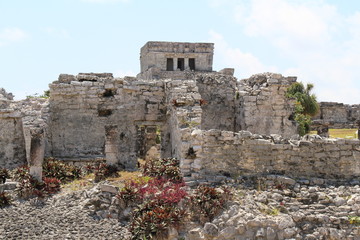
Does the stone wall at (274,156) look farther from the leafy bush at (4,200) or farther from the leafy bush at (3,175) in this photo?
the leafy bush at (3,175)

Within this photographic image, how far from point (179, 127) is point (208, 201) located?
255 cm

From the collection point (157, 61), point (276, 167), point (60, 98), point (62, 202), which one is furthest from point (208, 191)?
point (157, 61)

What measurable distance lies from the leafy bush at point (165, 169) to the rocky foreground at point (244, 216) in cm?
138

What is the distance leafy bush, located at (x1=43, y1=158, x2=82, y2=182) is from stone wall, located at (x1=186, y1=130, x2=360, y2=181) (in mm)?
3650

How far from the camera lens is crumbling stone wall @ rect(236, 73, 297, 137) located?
14.6 meters

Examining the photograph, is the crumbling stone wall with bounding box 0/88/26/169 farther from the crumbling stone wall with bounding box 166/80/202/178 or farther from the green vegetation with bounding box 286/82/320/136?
the green vegetation with bounding box 286/82/320/136

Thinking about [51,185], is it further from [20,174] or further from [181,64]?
[181,64]

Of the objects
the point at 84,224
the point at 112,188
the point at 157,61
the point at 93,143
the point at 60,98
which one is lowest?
the point at 84,224

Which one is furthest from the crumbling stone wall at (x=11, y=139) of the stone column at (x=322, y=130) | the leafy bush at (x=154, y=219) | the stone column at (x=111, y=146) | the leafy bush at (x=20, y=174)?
the stone column at (x=322, y=130)

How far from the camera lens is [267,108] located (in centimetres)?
1474

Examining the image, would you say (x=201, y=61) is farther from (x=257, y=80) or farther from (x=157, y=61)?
(x=257, y=80)

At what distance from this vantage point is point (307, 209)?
935cm

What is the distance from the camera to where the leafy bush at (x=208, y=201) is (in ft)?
30.4

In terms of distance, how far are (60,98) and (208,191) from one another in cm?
679
